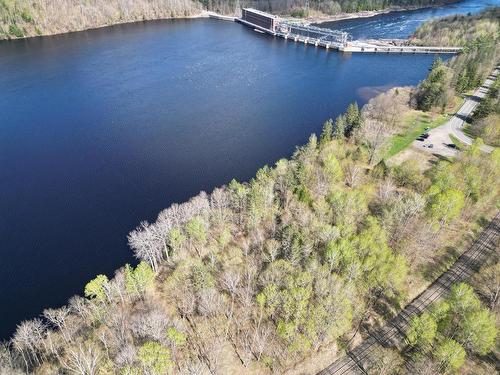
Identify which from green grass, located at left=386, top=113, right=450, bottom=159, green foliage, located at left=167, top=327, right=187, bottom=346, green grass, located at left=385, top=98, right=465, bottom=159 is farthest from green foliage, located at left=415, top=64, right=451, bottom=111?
green foliage, located at left=167, top=327, right=187, bottom=346

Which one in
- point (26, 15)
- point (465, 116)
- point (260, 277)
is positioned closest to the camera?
point (260, 277)

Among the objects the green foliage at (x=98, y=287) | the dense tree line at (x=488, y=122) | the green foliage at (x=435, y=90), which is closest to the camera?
the green foliage at (x=98, y=287)

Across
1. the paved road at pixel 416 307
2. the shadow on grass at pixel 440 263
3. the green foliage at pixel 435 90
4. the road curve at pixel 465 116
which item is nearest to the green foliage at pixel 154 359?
the paved road at pixel 416 307

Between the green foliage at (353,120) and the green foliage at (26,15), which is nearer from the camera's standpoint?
the green foliage at (353,120)

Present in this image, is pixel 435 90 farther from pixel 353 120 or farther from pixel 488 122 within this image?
pixel 353 120

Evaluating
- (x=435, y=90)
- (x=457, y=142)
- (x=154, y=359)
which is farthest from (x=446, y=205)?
(x=435, y=90)

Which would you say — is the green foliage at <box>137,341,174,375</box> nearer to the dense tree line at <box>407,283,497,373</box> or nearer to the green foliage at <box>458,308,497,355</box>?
the dense tree line at <box>407,283,497,373</box>

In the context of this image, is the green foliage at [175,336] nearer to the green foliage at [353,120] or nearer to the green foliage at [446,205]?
the green foliage at [446,205]
